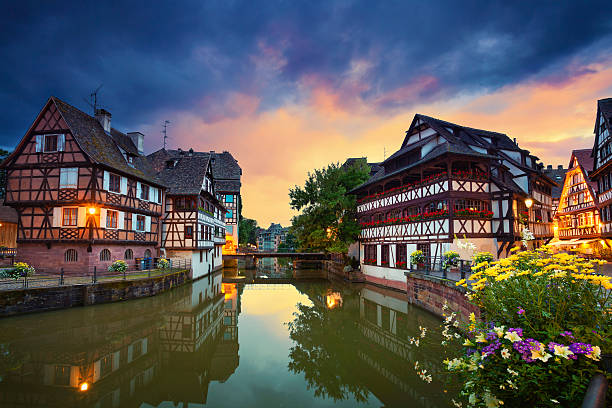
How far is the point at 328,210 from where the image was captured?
113ft

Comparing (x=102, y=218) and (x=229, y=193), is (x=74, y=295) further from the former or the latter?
(x=229, y=193)

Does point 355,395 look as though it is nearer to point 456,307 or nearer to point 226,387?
point 226,387

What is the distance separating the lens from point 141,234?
85.8ft

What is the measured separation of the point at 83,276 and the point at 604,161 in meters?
37.5

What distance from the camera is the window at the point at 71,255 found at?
2164 cm

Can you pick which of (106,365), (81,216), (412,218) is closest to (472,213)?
(412,218)

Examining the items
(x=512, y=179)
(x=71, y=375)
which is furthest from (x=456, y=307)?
(x=512, y=179)

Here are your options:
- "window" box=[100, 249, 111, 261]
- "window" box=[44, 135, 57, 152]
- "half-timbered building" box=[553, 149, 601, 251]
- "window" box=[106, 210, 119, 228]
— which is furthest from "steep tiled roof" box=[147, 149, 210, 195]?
"half-timbered building" box=[553, 149, 601, 251]

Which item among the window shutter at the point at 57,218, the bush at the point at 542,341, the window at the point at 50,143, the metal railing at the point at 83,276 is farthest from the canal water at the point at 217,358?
the window at the point at 50,143

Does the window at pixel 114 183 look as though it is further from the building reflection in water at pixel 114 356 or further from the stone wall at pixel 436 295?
the stone wall at pixel 436 295

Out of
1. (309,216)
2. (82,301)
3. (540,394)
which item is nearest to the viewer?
(540,394)

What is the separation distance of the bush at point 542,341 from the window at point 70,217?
80.0 feet

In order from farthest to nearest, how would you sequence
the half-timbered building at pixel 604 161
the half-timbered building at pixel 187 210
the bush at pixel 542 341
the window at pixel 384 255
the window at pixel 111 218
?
the half-timbered building at pixel 187 210
the window at pixel 384 255
the half-timbered building at pixel 604 161
the window at pixel 111 218
the bush at pixel 542 341

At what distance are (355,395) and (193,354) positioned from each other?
5.86 metres
